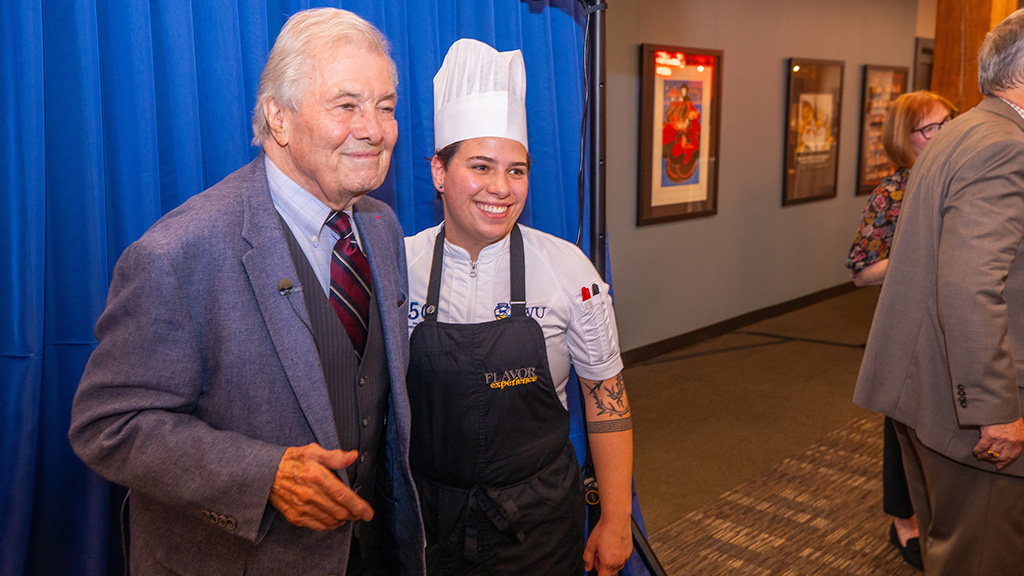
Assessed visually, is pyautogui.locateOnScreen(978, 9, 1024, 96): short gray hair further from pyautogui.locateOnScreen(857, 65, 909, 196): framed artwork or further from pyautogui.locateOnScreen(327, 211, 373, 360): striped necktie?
pyautogui.locateOnScreen(857, 65, 909, 196): framed artwork

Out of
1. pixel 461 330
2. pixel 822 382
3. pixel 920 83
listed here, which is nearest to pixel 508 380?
pixel 461 330

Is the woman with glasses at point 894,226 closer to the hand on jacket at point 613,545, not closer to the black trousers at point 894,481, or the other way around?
the black trousers at point 894,481

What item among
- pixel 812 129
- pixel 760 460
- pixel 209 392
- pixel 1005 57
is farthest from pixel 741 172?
pixel 209 392

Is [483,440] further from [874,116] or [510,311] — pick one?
[874,116]

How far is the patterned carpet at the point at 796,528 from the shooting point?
2.62 metres

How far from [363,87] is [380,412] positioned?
0.61 metres

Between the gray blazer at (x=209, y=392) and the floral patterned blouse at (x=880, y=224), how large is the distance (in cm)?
233

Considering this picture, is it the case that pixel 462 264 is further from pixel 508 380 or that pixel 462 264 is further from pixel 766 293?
pixel 766 293

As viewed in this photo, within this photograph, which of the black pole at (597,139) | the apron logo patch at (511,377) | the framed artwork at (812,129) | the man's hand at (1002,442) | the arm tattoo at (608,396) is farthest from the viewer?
the framed artwork at (812,129)

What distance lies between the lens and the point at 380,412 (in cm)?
138

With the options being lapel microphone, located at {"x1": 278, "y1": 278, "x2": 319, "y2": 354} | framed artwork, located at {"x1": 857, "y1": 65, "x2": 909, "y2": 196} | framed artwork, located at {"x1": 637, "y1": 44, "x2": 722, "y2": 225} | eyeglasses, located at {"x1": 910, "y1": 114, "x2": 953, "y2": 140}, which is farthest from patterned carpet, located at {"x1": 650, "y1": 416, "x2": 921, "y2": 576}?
framed artwork, located at {"x1": 857, "y1": 65, "x2": 909, "y2": 196}

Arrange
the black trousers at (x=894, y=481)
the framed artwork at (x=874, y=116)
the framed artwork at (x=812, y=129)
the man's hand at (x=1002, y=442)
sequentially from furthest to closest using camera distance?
the framed artwork at (x=874, y=116)
the framed artwork at (x=812, y=129)
the black trousers at (x=894, y=481)
the man's hand at (x=1002, y=442)

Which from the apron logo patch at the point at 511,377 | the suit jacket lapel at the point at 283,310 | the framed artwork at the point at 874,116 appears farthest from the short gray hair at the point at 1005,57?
the framed artwork at the point at 874,116

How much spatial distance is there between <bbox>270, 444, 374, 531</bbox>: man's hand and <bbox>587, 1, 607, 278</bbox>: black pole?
1.09 meters
